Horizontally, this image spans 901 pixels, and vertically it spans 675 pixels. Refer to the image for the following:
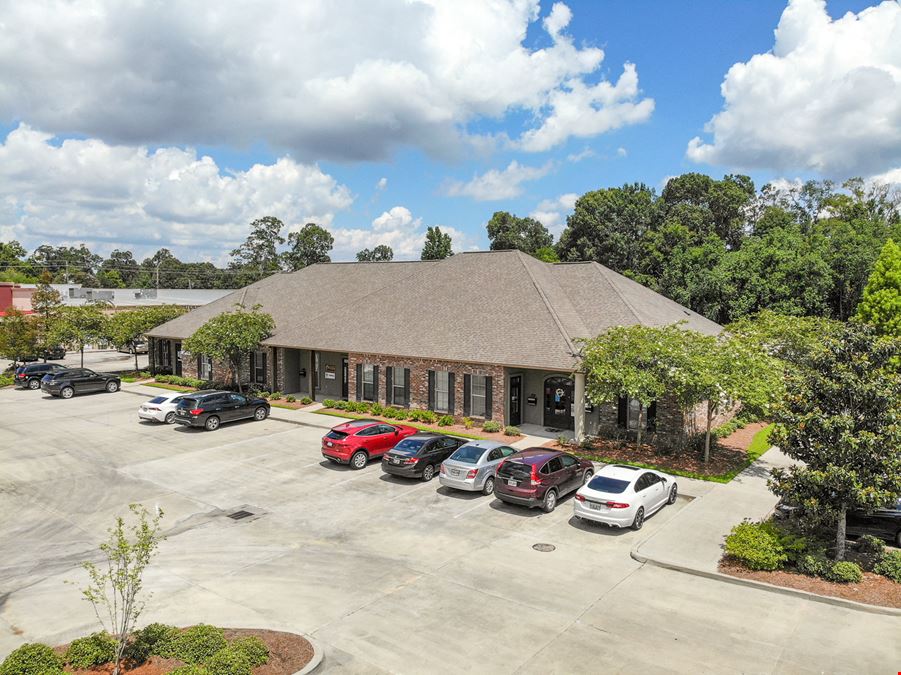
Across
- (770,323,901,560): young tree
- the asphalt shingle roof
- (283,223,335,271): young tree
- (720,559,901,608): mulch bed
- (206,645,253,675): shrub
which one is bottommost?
(720,559,901,608): mulch bed

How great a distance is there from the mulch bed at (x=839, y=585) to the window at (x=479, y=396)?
15525 mm

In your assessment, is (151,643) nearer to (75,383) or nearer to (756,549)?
(756,549)

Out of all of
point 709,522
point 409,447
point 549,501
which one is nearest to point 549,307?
point 409,447

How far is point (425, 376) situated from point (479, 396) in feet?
10.8

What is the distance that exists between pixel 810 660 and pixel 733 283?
144ft

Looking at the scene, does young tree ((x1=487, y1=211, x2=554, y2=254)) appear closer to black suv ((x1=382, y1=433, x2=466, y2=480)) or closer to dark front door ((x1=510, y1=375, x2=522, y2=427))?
dark front door ((x1=510, y1=375, x2=522, y2=427))

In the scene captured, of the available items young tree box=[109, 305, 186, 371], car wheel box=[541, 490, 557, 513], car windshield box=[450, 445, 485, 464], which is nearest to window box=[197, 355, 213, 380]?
young tree box=[109, 305, 186, 371]

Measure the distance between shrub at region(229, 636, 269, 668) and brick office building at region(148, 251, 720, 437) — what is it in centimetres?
1804

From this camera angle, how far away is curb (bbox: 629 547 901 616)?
39.7 feet

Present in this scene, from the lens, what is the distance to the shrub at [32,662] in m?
8.47

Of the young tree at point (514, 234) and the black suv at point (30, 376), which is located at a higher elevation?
the young tree at point (514, 234)

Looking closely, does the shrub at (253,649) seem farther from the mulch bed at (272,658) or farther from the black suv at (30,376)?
the black suv at (30,376)

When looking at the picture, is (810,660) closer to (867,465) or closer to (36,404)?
(867,465)

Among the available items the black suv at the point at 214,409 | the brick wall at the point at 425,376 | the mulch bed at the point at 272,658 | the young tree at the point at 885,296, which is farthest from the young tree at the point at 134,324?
the young tree at the point at 885,296
